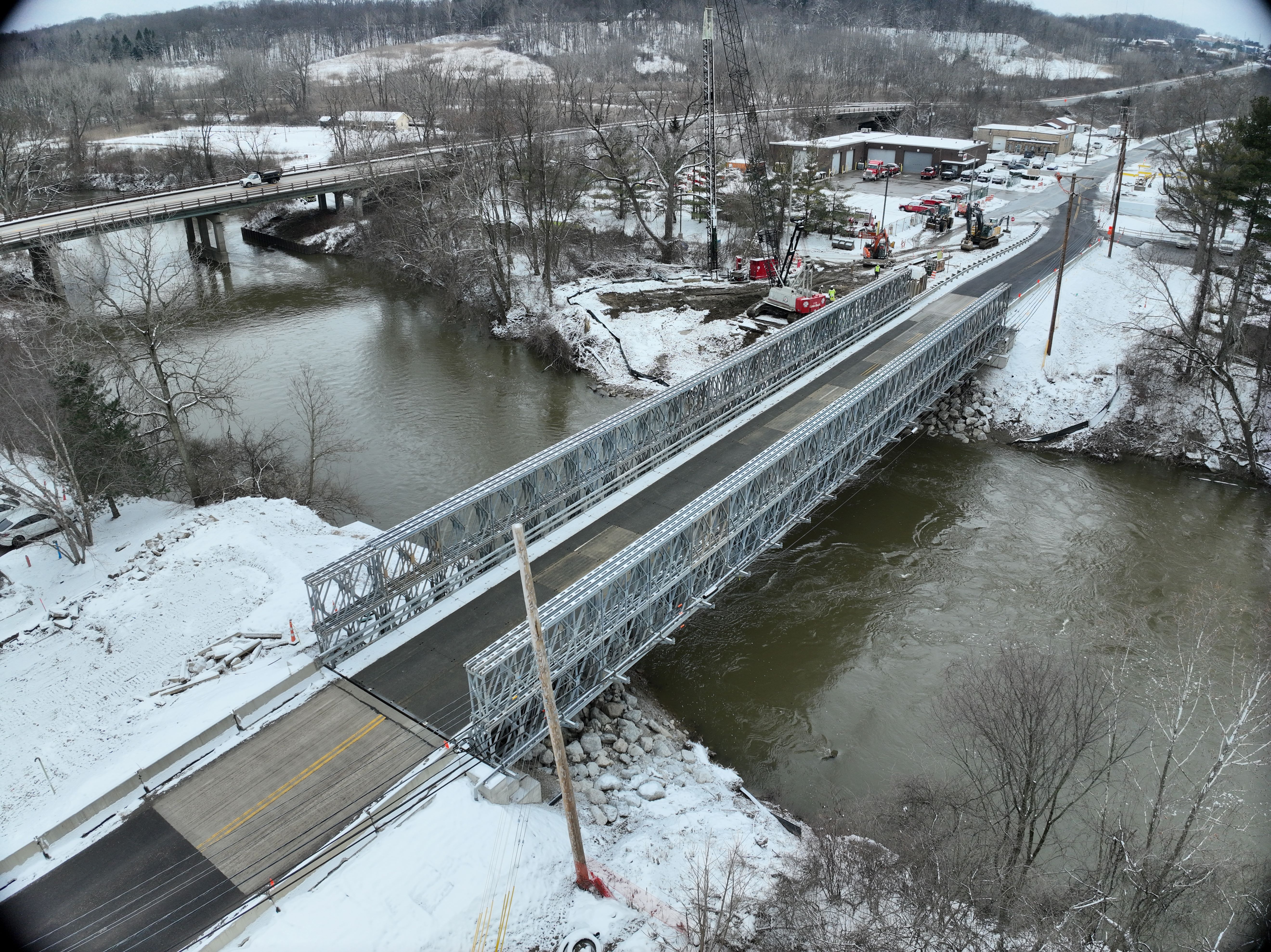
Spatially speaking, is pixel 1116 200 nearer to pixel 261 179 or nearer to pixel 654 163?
pixel 654 163

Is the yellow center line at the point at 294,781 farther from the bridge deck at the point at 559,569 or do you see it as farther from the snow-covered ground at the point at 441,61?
the snow-covered ground at the point at 441,61

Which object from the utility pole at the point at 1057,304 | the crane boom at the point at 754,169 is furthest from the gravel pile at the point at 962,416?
the crane boom at the point at 754,169

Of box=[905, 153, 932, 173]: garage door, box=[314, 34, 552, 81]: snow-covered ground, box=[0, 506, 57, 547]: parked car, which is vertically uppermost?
box=[314, 34, 552, 81]: snow-covered ground

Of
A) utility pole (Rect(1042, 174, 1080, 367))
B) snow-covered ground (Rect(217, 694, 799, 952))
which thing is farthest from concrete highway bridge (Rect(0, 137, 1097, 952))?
utility pole (Rect(1042, 174, 1080, 367))

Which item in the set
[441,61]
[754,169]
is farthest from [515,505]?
[441,61]

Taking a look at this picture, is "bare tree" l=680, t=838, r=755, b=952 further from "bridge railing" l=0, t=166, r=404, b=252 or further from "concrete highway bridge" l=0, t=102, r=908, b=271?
"concrete highway bridge" l=0, t=102, r=908, b=271

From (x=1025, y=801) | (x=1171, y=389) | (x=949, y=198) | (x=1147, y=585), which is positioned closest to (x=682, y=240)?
(x=949, y=198)
